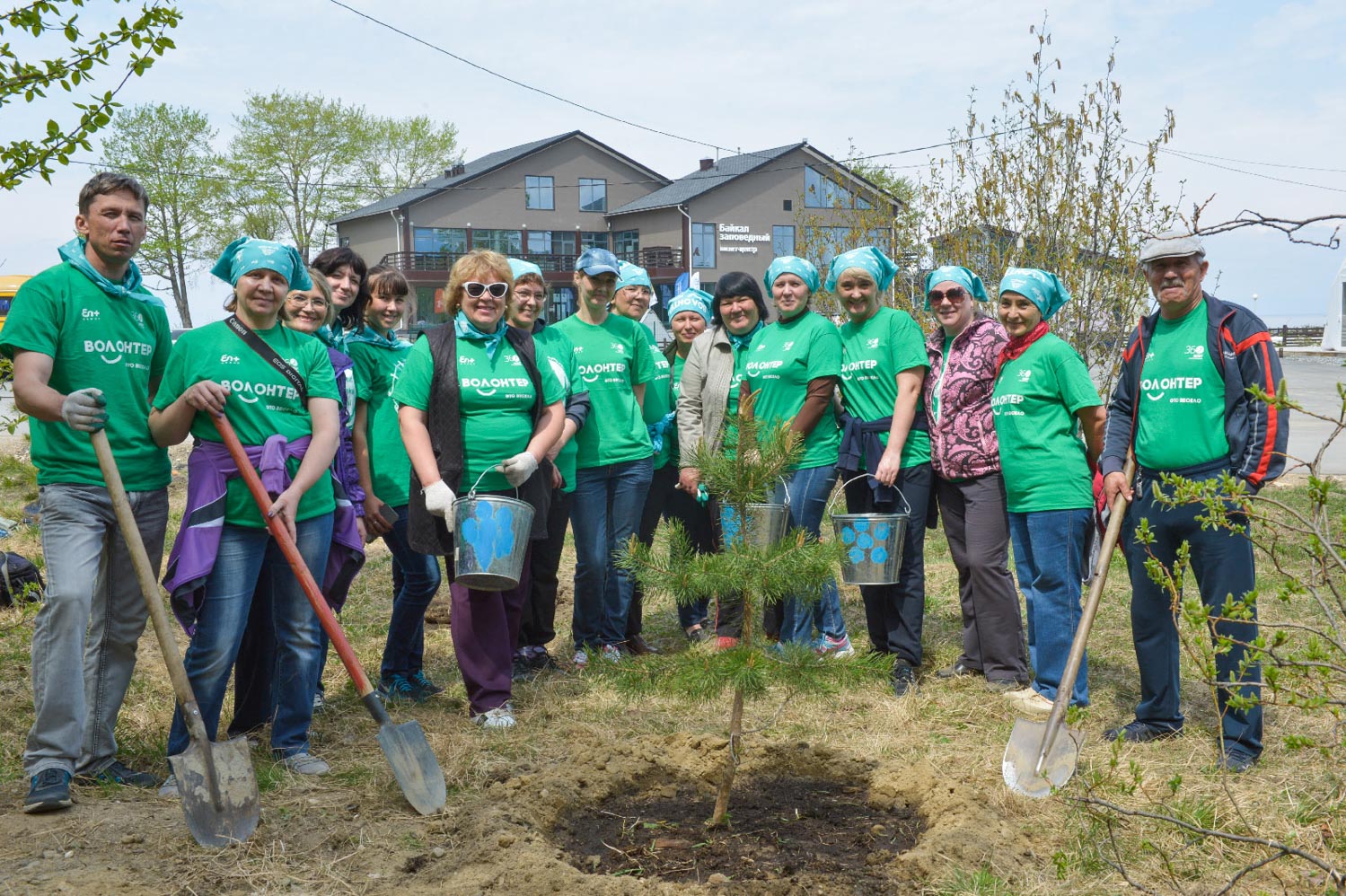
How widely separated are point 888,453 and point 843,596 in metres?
2.58

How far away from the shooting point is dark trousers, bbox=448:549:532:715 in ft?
15.1

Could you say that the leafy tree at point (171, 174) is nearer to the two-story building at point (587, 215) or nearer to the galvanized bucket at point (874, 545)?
the two-story building at point (587, 215)

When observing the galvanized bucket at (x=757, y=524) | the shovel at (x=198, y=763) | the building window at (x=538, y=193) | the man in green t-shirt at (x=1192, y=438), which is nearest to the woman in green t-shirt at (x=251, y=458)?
the shovel at (x=198, y=763)

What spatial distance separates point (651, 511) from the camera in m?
6.30

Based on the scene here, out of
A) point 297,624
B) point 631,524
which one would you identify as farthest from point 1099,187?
point 297,624

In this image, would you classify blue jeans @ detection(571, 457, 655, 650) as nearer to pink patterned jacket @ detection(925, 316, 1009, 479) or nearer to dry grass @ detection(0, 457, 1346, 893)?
dry grass @ detection(0, 457, 1346, 893)

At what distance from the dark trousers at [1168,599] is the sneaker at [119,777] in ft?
12.1

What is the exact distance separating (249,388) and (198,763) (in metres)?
1.30

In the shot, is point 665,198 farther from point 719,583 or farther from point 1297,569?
point 719,583

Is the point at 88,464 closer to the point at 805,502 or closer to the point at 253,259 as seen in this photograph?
the point at 253,259

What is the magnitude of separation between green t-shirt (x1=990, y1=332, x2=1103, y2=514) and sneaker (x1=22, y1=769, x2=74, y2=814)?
378 cm

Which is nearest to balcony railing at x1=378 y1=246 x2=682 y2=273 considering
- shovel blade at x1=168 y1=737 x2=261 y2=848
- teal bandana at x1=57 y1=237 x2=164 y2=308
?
teal bandana at x1=57 y1=237 x2=164 y2=308

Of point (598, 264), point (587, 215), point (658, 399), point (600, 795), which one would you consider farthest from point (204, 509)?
point (587, 215)

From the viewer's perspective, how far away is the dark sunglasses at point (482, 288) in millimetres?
4617
